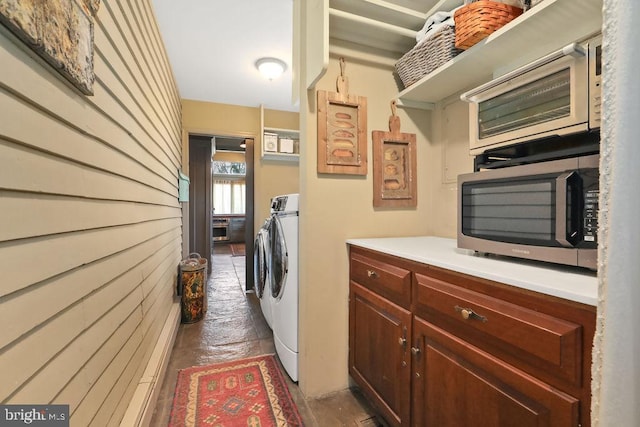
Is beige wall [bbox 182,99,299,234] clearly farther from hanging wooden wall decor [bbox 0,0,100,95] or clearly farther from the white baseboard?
hanging wooden wall decor [bbox 0,0,100,95]

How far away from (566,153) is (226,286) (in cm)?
406

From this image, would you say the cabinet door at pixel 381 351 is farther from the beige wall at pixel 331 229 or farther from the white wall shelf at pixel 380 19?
the white wall shelf at pixel 380 19

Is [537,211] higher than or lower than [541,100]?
lower

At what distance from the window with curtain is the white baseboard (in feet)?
24.8

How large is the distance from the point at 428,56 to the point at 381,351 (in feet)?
5.04

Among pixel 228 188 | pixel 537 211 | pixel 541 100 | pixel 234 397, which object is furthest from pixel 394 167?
pixel 228 188

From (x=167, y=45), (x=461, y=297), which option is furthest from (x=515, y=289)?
(x=167, y=45)

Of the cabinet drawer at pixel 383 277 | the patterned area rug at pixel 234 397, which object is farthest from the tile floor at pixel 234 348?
the cabinet drawer at pixel 383 277

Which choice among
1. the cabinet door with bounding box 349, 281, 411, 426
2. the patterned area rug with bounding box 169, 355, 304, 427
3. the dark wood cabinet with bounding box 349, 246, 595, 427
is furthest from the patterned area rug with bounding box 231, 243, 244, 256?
the dark wood cabinet with bounding box 349, 246, 595, 427

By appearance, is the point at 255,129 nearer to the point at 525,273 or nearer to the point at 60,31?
the point at 60,31

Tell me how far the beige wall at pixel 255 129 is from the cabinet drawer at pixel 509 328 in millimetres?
2992

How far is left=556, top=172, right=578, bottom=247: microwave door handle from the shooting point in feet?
2.56

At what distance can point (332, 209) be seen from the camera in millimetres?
1695

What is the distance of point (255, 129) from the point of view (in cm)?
381
